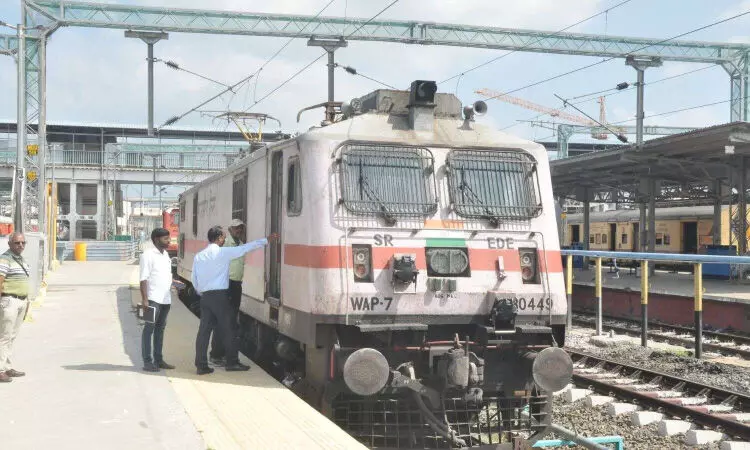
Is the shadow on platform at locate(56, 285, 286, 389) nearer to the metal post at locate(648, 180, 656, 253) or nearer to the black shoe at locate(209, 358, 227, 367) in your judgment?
the black shoe at locate(209, 358, 227, 367)

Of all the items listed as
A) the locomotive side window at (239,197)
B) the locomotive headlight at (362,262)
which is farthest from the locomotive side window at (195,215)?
the locomotive headlight at (362,262)

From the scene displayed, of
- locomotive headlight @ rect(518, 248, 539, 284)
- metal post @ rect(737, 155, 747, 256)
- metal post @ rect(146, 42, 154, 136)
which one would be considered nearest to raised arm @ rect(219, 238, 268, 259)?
locomotive headlight @ rect(518, 248, 539, 284)

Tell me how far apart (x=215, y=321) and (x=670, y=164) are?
2058 centimetres

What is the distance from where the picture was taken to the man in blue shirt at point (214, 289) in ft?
28.9

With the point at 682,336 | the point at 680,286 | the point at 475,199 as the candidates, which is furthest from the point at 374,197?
the point at 680,286

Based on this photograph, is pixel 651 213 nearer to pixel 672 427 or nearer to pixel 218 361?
pixel 672 427

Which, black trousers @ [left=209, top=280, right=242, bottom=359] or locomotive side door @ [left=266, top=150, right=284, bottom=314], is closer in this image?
locomotive side door @ [left=266, top=150, right=284, bottom=314]

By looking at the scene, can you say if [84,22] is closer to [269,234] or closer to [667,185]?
[269,234]

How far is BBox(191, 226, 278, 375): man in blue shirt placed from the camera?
881cm

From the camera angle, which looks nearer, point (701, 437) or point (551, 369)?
point (551, 369)

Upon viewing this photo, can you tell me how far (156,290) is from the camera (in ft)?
29.1

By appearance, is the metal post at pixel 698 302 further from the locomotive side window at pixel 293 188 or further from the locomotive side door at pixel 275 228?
the locomotive side window at pixel 293 188

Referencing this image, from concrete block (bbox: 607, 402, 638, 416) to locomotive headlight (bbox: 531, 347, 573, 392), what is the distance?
2.23 meters

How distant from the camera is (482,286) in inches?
310
